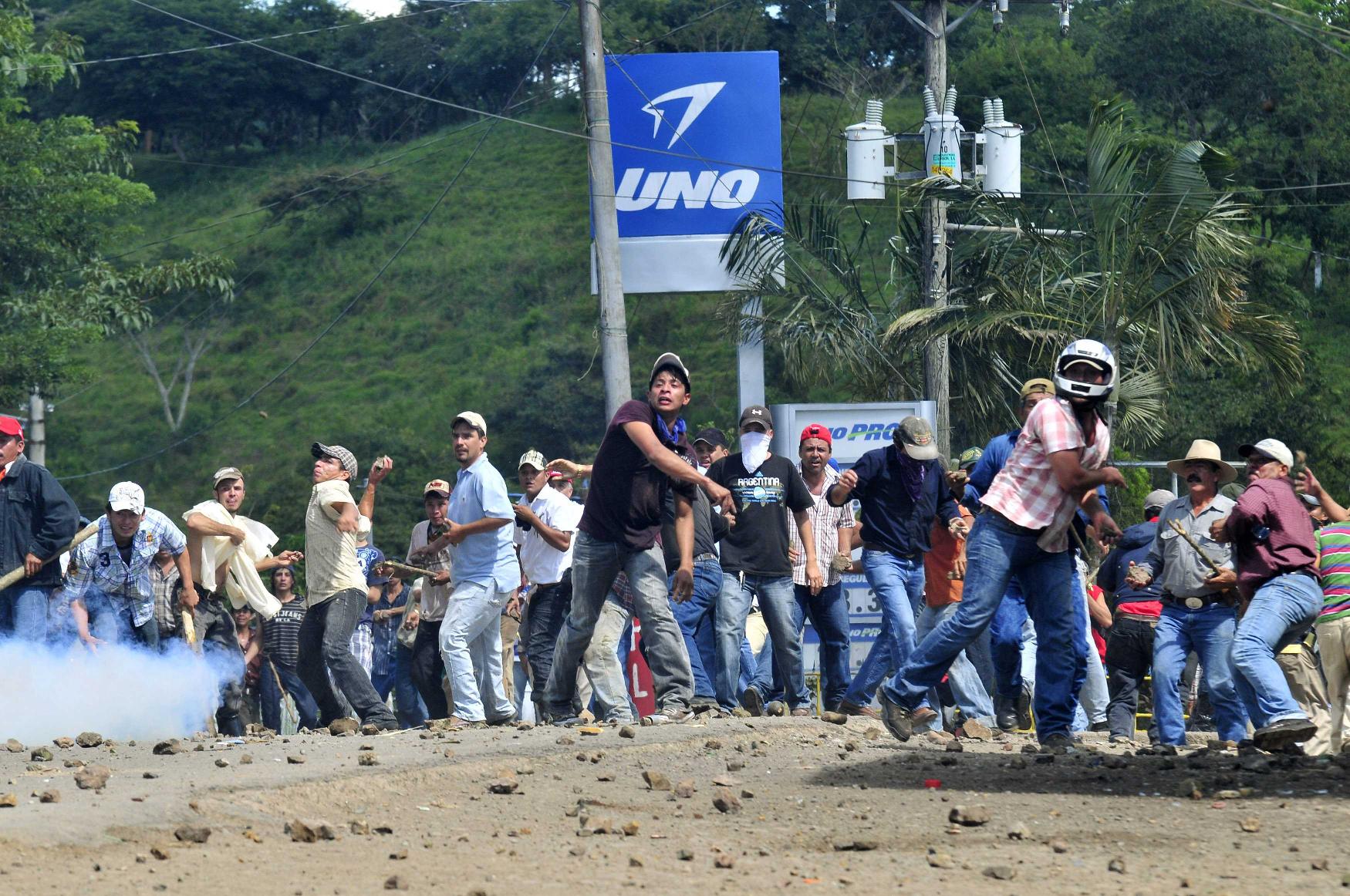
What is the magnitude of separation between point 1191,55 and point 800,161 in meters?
11.8

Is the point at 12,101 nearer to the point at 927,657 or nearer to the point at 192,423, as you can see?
the point at 927,657

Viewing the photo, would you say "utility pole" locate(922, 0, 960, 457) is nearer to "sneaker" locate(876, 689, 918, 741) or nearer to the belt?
the belt

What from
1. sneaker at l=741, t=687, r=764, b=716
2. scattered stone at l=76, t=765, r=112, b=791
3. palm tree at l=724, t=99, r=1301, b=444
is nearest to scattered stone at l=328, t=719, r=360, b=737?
sneaker at l=741, t=687, r=764, b=716

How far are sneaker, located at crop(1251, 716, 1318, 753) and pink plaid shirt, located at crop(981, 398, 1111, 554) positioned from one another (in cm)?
112

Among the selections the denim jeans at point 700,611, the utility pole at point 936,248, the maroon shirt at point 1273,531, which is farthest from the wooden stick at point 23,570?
the utility pole at point 936,248

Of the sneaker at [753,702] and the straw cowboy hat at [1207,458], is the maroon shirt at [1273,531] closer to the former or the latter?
the straw cowboy hat at [1207,458]

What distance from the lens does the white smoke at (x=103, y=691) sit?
31.7 ft

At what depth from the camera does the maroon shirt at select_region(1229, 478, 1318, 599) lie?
770 centimetres

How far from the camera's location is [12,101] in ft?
111

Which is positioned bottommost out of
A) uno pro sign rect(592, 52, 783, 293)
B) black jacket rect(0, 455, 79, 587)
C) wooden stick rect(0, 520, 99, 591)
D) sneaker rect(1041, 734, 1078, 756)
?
sneaker rect(1041, 734, 1078, 756)

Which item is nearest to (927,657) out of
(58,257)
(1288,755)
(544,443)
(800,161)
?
(1288,755)

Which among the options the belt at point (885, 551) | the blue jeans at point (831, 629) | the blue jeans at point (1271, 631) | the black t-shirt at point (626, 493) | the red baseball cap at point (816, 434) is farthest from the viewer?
the red baseball cap at point (816, 434)

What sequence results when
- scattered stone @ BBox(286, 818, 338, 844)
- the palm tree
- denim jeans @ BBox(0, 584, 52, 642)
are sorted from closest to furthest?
1. scattered stone @ BBox(286, 818, 338, 844)
2. denim jeans @ BBox(0, 584, 52, 642)
3. the palm tree

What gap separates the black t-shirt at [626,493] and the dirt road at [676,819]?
1014mm
